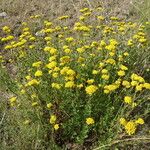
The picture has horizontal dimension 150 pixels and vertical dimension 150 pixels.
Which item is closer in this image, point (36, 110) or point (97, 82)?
point (36, 110)

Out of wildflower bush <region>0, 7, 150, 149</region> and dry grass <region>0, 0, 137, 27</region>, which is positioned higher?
wildflower bush <region>0, 7, 150, 149</region>

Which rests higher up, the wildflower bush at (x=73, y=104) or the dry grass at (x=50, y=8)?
the wildflower bush at (x=73, y=104)

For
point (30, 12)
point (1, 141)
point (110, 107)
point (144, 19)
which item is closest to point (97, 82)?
point (110, 107)

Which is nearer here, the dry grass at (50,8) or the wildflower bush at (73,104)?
the wildflower bush at (73,104)

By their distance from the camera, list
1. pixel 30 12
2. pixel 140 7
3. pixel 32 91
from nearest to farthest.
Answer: pixel 32 91, pixel 140 7, pixel 30 12

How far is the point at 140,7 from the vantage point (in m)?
6.27

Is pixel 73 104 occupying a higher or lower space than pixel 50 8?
higher

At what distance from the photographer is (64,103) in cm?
392

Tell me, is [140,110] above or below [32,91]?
below

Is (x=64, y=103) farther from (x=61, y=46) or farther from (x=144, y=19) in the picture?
(x=144, y=19)

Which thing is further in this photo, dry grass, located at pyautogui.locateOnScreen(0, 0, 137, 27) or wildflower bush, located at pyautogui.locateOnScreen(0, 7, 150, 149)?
dry grass, located at pyautogui.locateOnScreen(0, 0, 137, 27)

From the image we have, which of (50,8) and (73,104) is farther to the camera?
(50,8)

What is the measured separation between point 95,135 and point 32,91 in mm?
767

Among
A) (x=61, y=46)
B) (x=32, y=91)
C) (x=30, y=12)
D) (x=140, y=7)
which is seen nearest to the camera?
(x=32, y=91)
